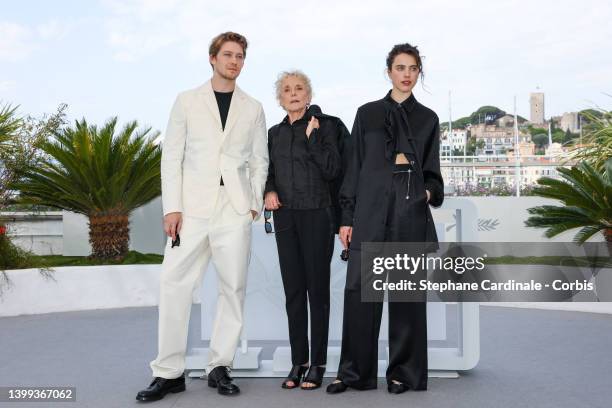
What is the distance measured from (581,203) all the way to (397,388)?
4.52 metres

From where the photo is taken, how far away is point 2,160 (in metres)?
8.34

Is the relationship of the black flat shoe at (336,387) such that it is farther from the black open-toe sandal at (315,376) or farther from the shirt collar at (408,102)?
the shirt collar at (408,102)

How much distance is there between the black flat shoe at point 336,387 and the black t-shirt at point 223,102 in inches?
59.5

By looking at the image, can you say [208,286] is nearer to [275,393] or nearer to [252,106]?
[275,393]

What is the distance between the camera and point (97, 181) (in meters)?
8.42

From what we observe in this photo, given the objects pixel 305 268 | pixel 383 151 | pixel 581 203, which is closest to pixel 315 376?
pixel 305 268

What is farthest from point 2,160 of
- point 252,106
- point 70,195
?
point 252,106

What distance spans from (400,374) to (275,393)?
0.69m

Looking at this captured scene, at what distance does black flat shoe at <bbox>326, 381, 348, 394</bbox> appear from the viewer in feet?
12.4

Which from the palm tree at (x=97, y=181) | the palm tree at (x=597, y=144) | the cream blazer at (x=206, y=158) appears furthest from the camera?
the palm tree at (x=597, y=144)

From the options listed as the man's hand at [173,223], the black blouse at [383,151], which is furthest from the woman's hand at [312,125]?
the man's hand at [173,223]

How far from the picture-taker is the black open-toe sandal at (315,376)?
3.89 metres

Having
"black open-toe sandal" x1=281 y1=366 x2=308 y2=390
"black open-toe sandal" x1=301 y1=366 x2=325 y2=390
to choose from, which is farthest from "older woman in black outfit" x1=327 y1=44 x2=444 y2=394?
"black open-toe sandal" x1=281 y1=366 x2=308 y2=390

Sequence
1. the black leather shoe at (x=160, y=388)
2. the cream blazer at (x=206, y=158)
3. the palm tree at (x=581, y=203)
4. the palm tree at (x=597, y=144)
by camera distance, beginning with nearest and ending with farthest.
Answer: the black leather shoe at (x=160, y=388)
the cream blazer at (x=206, y=158)
the palm tree at (x=581, y=203)
the palm tree at (x=597, y=144)
